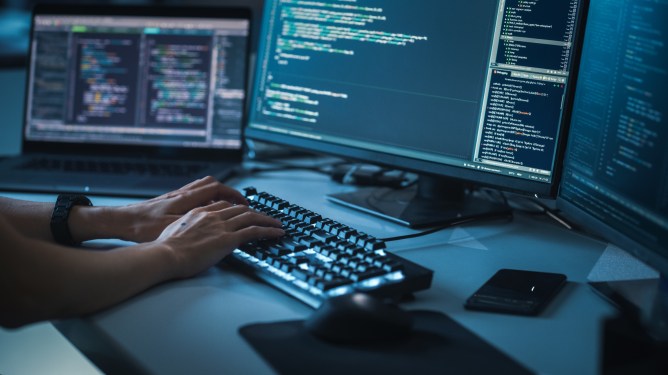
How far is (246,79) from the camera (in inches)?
63.4

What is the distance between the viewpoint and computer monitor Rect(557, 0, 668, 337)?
90 centimetres

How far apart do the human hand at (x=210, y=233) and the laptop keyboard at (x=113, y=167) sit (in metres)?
0.43

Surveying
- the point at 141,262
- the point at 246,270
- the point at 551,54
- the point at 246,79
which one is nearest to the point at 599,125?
the point at 551,54

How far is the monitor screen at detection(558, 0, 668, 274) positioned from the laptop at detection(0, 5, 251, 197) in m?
0.78

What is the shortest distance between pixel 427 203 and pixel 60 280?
0.70 meters

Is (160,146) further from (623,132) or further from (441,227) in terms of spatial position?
(623,132)

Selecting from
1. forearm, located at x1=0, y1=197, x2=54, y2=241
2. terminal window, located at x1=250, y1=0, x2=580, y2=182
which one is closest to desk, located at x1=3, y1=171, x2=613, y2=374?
terminal window, located at x1=250, y1=0, x2=580, y2=182

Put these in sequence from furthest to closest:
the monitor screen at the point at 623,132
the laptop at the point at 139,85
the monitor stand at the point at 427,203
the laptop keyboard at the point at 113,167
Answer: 1. the laptop at the point at 139,85
2. the laptop keyboard at the point at 113,167
3. the monitor stand at the point at 427,203
4. the monitor screen at the point at 623,132

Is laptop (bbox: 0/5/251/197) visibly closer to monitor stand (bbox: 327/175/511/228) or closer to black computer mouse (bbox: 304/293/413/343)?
monitor stand (bbox: 327/175/511/228)

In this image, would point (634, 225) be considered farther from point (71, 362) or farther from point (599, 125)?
point (71, 362)

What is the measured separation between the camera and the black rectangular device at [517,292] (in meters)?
0.92

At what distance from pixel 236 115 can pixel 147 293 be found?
0.74 meters

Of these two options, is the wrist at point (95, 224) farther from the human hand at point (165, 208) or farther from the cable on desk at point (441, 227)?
the cable on desk at point (441, 227)

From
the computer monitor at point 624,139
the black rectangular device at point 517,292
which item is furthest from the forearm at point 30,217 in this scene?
the computer monitor at point 624,139
